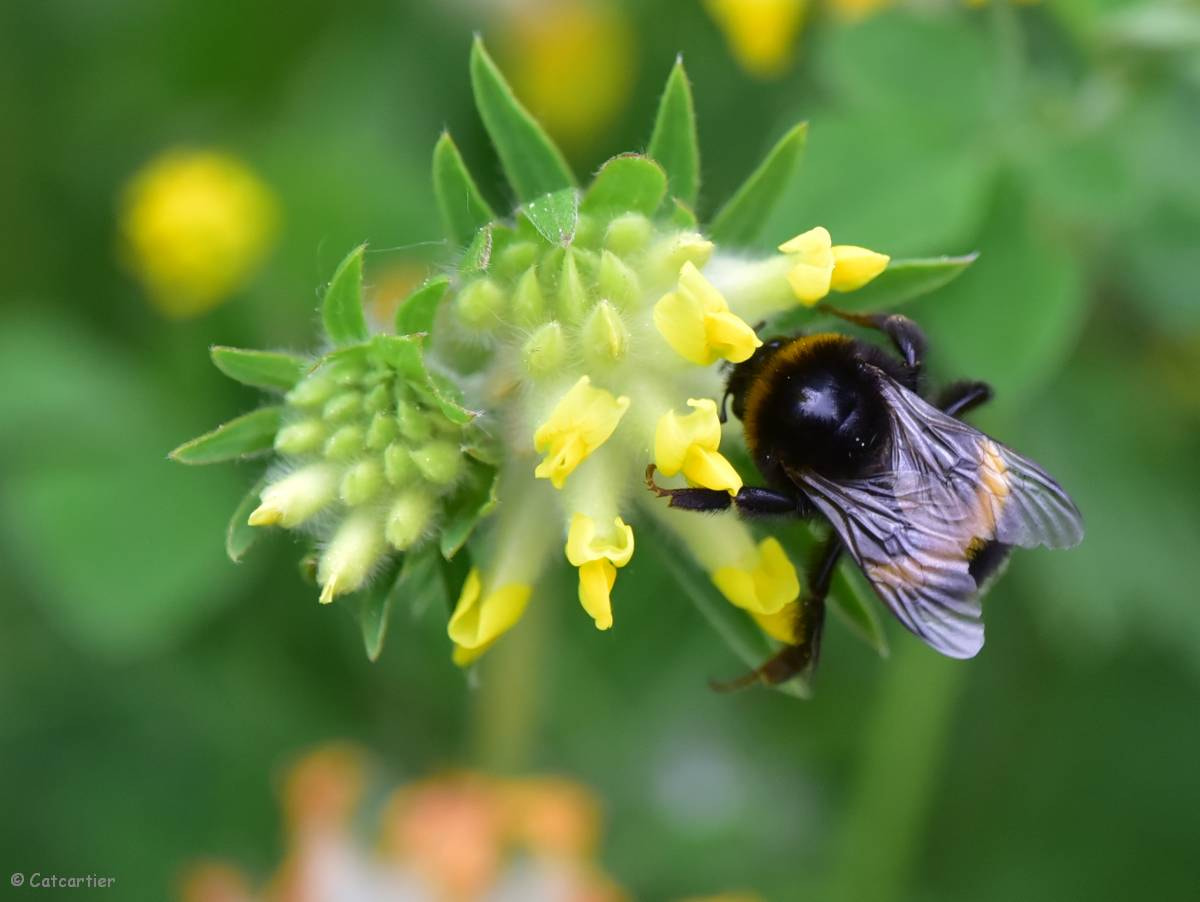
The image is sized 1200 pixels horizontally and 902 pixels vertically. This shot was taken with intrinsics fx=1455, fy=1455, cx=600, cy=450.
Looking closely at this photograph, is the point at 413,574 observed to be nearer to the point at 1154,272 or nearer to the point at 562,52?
the point at 1154,272

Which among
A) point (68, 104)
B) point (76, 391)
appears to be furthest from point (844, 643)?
point (68, 104)

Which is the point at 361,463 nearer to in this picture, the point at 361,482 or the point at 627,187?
the point at 361,482

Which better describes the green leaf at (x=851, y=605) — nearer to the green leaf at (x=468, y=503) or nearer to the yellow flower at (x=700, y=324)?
the yellow flower at (x=700, y=324)

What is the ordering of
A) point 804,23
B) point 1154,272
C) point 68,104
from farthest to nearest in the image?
point 68,104, point 804,23, point 1154,272

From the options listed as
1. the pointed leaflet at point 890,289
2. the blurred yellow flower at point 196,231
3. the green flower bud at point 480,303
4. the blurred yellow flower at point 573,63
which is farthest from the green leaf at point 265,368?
the blurred yellow flower at point 573,63

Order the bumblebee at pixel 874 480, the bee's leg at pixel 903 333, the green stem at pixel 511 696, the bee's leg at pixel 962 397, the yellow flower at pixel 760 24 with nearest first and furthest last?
the bumblebee at pixel 874 480 < the bee's leg at pixel 903 333 < the bee's leg at pixel 962 397 < the yellow flower at pixel 760 24 < the green stem at pixel 511 696

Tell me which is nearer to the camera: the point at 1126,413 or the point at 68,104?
the point at 1126,413
